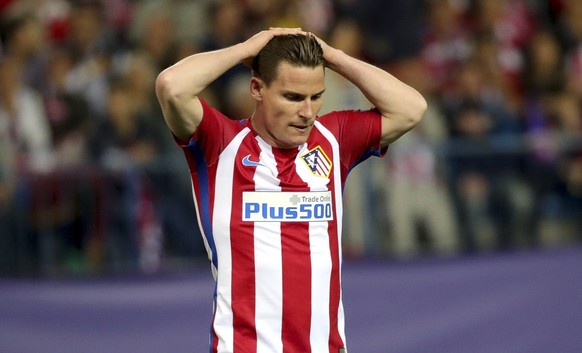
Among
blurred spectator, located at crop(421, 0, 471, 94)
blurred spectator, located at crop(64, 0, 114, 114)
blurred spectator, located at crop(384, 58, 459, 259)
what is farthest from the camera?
blurred spectator, located at crop(421, 0, 471, 94)

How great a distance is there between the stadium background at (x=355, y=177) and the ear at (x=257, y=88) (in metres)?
2.68

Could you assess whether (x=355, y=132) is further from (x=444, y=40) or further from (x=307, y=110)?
(x=444, y=40)

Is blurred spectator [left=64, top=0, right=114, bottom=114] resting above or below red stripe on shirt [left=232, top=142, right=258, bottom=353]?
above

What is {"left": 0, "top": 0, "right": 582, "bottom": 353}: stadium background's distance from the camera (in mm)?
6973

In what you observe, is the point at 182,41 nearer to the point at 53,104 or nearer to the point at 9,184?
the point at 53,104

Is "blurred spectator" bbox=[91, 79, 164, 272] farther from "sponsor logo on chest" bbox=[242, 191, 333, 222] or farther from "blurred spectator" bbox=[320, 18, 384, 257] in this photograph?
"sponsor logo on chest" bbox=[242, 191, 333, 222]

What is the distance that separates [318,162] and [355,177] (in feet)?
11.0

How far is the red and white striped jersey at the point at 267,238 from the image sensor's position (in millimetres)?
4473

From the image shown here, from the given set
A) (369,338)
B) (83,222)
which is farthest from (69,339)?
(369,338)

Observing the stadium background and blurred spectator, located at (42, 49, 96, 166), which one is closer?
the stadium background

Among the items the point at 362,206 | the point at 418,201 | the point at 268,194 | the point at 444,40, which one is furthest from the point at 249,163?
the point at 444,40

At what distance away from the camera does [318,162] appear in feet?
15.4

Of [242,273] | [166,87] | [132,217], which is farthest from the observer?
[132,217]

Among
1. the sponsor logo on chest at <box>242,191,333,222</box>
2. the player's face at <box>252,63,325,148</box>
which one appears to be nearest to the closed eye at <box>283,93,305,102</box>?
the player's face at <box>252,63,325,148</box>
